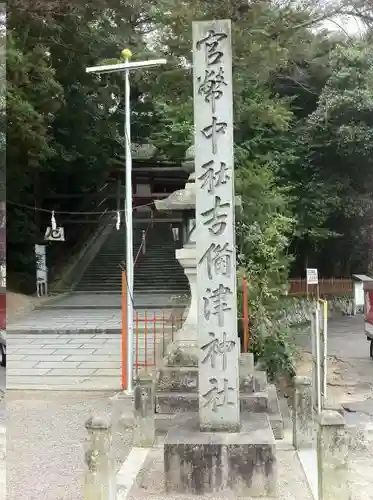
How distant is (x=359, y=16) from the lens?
9.57 meters

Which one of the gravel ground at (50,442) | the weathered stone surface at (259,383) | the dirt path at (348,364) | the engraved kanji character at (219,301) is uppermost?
the engraved kanji character at (219,301)

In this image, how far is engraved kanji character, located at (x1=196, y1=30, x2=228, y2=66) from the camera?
Result: 393 centimetres

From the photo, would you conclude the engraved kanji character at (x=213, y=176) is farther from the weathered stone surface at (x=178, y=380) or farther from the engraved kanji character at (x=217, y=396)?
the weathered stone surface at (x=178, y=380)

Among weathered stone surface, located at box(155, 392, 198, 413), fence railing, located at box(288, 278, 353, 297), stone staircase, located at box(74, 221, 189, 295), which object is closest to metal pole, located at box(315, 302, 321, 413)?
weathered stone surface, located at box(155, 392, 198, 413)

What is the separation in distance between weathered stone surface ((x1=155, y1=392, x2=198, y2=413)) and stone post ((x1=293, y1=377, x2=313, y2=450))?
0.96 meters

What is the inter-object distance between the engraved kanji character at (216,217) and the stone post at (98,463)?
154 centimetres

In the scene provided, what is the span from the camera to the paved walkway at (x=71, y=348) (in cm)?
761

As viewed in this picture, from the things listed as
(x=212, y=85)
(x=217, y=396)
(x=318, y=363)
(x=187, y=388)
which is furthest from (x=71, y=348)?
(x=212, y=85)

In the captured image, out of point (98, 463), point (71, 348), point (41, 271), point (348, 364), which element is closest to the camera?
point (98, 463)

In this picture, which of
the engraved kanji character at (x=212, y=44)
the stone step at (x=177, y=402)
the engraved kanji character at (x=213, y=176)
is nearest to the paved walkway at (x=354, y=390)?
the stone step at (x=177, y=402)

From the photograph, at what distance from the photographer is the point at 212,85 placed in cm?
396

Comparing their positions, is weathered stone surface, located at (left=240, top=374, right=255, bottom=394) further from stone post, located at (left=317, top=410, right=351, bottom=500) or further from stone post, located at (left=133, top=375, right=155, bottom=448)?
stone post, located at (left=317, top=410, right=351, bottom=500)

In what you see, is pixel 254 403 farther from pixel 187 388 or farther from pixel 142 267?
pixel 142 267

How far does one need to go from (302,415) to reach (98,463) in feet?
7.29
